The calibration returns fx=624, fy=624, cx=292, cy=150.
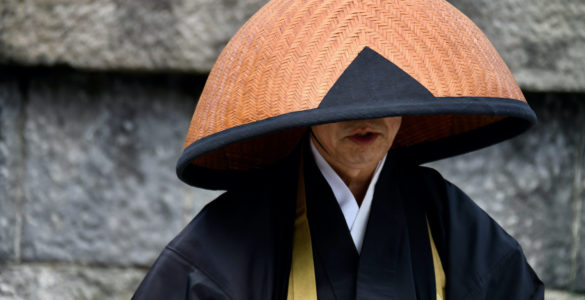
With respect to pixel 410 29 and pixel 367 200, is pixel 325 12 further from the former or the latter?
pixel 367 200

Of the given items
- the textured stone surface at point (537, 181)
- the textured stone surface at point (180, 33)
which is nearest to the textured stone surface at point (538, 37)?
the textured stone surface at point (180, 33)

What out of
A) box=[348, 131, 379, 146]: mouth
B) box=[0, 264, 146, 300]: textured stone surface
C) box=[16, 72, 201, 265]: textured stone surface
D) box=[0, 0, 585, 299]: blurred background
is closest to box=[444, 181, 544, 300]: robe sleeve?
box=[348, 131, 379, 146]: mouth

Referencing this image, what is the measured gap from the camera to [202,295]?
1239 millimetres

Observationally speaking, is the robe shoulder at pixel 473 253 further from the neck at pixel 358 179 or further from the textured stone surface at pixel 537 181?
the textured stone surface at pixel 537 181

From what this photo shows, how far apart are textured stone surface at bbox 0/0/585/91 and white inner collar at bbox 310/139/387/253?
3.33 ft

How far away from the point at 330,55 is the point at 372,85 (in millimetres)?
97

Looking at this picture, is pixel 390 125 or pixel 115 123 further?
pixel 115 123

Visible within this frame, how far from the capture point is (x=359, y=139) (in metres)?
1.26

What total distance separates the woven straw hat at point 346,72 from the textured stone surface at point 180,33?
3.46ft

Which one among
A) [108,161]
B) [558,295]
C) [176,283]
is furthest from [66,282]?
[558,295]

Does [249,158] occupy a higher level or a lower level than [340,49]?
lower

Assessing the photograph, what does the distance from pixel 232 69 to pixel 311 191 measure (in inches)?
13.6

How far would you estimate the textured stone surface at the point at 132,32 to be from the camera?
228cm

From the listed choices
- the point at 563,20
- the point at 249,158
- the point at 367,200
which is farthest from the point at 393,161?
the point at 563,20
